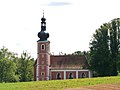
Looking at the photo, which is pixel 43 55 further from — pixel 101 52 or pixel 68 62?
pixel 101 52

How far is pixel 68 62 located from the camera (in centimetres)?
8100

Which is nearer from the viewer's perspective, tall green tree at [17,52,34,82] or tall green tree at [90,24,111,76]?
tall green tree at [90,24,111,76]

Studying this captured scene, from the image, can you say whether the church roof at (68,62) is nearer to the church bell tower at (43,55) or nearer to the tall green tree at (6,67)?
the church bell tower at (43,55)

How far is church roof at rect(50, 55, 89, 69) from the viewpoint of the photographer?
8006 cm

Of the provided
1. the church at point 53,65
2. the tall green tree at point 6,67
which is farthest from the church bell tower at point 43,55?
the tall green tree at point 6,67

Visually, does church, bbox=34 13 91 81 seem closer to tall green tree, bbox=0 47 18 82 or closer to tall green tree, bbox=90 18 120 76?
tall green tree, bbox=0 47 18 82

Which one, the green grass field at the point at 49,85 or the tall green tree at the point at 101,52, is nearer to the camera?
the green grass field at the point at 49,85

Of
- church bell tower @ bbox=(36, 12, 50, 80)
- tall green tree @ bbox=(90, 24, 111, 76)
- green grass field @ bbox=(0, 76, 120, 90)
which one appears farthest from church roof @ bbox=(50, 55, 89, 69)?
green grass field @ bbox=(0, 76, 120, 90)

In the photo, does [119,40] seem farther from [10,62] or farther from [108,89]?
[108,89]

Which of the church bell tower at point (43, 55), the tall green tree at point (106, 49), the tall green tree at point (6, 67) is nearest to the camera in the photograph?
the tall green tree at point (106, 49)

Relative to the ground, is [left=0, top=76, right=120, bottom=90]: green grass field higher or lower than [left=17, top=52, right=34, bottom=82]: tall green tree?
lower

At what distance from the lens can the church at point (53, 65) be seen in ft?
256

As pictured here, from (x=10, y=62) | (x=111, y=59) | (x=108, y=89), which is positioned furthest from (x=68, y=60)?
(x=108, y=89)

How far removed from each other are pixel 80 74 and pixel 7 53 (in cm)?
1737
